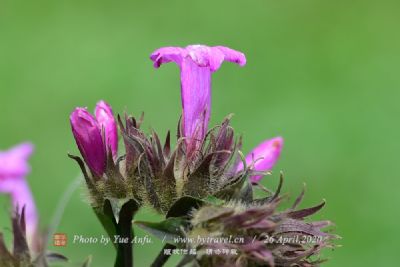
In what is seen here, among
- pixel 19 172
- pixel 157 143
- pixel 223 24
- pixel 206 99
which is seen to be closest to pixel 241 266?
pixel 157 143

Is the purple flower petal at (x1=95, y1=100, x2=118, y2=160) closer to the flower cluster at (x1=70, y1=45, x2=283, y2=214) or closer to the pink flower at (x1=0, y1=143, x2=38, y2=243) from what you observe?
the flower cluster at (x1=70, y1=45, x2=283, y2=214)

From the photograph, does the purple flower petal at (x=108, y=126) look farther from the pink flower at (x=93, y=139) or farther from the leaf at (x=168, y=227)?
the leaf at (x=168, y=227)

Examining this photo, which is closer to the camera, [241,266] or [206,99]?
[241,266]

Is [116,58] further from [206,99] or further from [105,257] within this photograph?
[206,99]

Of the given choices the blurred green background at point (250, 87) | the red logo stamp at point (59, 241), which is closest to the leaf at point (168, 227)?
the red logo stamp at point (59, 241)

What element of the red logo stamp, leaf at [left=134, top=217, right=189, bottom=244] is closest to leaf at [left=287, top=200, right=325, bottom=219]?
leaf at [left=134, top=217, right=189, bottom=244]

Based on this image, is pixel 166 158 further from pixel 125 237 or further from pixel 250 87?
pixel 250 87
